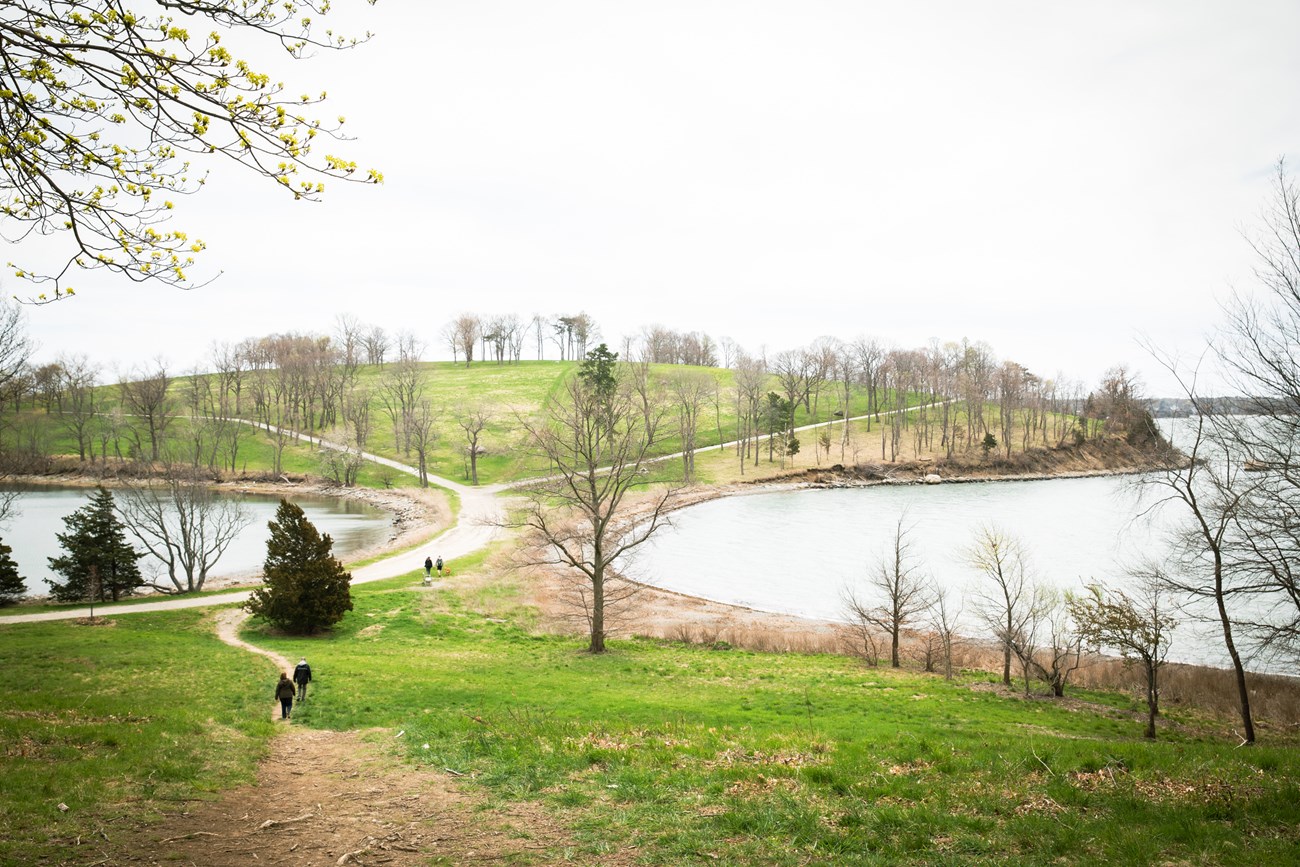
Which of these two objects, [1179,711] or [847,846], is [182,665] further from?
[1179,711]

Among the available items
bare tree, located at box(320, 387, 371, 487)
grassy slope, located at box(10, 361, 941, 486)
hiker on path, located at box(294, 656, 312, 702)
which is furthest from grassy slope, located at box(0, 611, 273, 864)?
bare tree, located at box(320, 387, 371, 487)

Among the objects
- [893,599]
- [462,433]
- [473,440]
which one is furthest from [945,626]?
[462,433]

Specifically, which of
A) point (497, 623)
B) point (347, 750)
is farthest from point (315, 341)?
point (347, 750)

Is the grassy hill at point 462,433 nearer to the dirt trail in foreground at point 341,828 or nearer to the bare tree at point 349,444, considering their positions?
the bare tree at point 349,444

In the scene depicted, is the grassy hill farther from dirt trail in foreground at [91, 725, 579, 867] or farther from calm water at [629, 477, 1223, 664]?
dirt trail in foreground at [91, 725, 579, 867]

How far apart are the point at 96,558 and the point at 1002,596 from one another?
141ft

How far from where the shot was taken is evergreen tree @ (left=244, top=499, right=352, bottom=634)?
26.1m

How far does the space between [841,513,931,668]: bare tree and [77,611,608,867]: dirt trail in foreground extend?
1985 cm

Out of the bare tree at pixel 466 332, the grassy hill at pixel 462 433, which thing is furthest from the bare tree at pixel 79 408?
the bare tree at pixel 466 332

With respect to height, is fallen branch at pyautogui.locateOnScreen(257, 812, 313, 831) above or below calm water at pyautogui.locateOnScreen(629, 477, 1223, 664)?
above

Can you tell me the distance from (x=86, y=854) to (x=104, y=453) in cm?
9462

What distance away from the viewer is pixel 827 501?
73125mm

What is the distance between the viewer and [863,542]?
2040 inches

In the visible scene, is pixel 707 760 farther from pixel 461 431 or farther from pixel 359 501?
pixel 461 431
